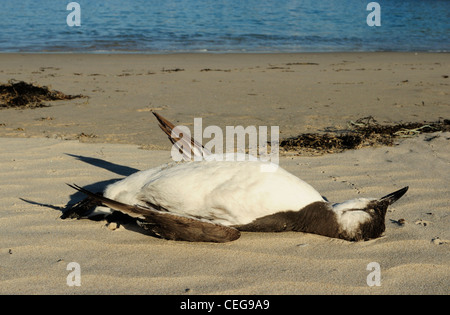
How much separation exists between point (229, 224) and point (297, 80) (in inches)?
288

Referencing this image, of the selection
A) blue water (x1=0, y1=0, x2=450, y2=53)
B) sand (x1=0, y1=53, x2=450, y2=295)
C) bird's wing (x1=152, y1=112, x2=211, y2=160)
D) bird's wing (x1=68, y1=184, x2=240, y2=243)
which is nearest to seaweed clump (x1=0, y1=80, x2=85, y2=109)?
sand (x1=0, y1=53, x2=450, y2=295)

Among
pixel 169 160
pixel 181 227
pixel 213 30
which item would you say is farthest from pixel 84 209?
pixel 213 30

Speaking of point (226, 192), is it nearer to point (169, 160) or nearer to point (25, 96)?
point (169, 160)

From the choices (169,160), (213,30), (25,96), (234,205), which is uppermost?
(213,30)

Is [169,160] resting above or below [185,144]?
below

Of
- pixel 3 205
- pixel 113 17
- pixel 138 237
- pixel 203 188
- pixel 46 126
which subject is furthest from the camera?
pixel 113 17

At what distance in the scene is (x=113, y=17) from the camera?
2484 centimetres

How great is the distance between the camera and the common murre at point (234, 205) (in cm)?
279

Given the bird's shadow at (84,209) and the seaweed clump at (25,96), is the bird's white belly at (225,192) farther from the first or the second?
Answer: the seaweed clump at (25,96)

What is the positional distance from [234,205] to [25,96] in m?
5.94

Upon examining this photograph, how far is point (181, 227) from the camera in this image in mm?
2756

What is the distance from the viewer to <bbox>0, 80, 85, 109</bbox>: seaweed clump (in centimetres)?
742
